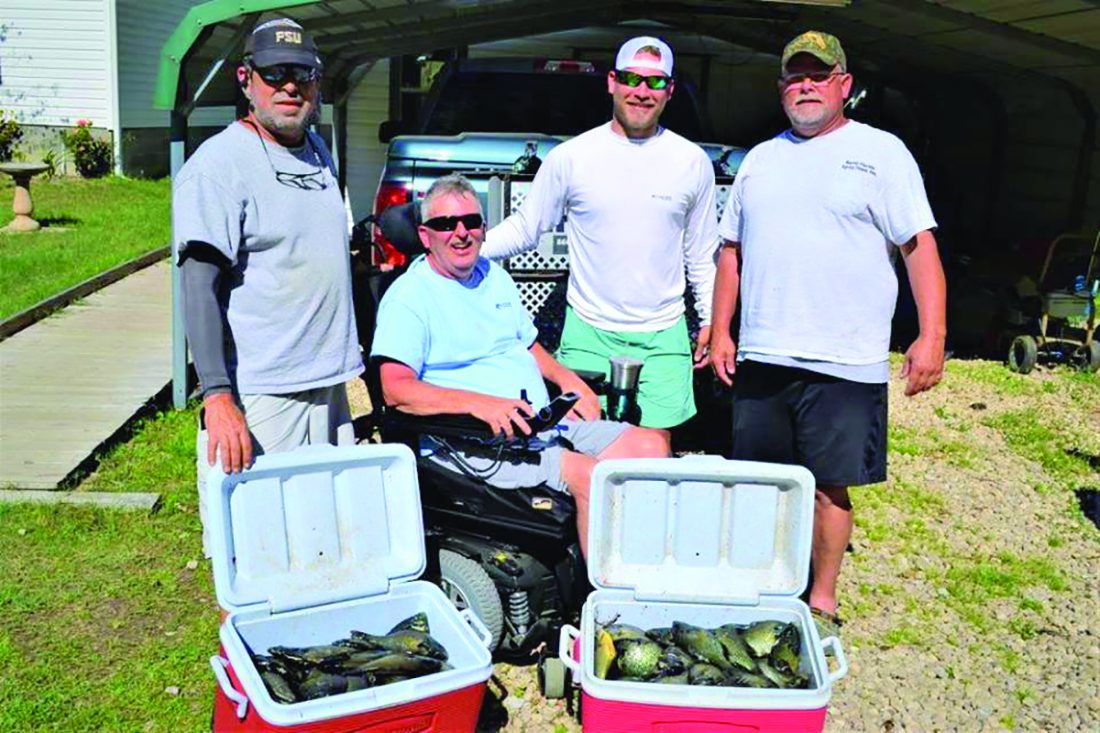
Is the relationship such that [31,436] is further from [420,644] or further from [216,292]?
[420,644]

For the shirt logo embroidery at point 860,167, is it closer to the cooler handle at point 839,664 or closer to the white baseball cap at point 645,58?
the white baseball cap at point 645,58

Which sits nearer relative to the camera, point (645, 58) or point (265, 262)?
point (265, 262)

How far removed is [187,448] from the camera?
17.7ft

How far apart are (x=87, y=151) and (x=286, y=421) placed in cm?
1554

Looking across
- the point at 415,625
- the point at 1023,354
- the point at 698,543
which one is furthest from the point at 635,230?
the point at 1023,354

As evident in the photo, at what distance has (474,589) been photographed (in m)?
3.36

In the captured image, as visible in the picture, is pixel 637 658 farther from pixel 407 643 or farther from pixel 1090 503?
pixel 1090 503

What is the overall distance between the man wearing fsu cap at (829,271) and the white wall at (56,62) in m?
16.2

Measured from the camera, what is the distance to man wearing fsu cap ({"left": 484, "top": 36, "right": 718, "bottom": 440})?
379 cm

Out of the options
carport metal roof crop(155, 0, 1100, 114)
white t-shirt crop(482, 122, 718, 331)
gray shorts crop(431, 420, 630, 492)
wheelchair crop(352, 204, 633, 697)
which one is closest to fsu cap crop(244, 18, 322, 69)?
wheelchair crop(352, 204, 633, 697)


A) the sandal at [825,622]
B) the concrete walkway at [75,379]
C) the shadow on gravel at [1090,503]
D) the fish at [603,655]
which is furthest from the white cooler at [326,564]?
the shadow on gravel at [1090,503]

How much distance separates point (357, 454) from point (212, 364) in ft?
1.53

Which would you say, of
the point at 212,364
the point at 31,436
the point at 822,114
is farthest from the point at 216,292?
the point at 31,436

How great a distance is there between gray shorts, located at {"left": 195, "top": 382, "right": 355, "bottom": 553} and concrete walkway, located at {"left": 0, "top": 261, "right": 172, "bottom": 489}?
2182 millimetres
